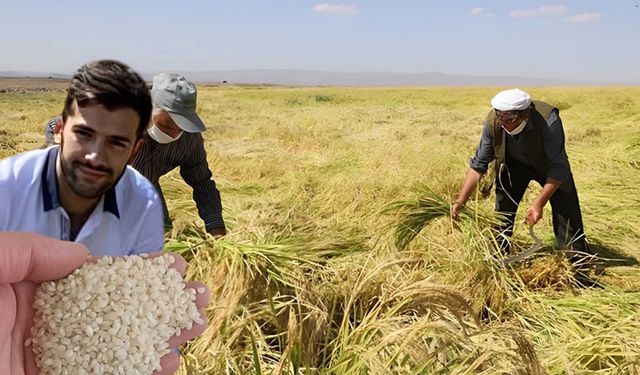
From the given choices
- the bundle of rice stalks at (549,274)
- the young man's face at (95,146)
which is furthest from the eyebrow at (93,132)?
the bundle of rice stalks at (549,274)

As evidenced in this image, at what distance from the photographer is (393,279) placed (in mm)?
2115

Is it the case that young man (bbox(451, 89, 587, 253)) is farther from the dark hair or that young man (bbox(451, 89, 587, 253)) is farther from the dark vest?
the dark hair

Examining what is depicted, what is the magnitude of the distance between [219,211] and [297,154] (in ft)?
17.4

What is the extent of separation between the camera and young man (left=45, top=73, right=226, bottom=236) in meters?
2.53

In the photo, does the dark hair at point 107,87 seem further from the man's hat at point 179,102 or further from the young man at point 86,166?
the man's hat at point 179,102

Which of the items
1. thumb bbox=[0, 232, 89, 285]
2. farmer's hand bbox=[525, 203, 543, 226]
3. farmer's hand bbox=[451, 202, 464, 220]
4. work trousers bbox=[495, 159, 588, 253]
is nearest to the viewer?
thumb bbox=[0, 232, 89, 285]

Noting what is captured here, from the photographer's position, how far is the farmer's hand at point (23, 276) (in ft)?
3.53

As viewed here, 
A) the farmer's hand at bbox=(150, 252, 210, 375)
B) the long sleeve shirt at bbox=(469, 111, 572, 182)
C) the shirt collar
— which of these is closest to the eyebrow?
the shirt collar

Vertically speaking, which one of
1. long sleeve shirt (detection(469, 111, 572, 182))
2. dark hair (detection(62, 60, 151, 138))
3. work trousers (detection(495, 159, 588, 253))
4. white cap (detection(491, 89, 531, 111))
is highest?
dark hair (detection(62, 60, 151, 138))

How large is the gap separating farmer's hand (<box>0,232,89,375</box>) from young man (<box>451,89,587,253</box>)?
263 centimetres

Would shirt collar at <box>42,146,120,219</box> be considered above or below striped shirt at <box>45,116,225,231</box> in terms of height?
above

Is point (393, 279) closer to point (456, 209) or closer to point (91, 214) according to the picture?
point (91, 214)

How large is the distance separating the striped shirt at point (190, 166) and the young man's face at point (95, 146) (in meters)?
1.17

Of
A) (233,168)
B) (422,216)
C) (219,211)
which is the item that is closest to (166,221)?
(219,211)
